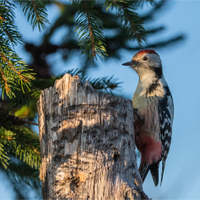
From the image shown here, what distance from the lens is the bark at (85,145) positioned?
1688 millimetres

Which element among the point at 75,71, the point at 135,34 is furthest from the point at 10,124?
the point at 135,34

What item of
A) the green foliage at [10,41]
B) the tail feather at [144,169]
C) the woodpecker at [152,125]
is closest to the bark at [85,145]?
the green foliage at [10,41]

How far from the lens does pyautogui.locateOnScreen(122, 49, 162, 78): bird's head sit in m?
3.30

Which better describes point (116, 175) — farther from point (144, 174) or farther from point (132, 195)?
point (144, 174)

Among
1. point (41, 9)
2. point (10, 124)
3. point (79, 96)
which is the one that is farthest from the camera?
point (10, 124)

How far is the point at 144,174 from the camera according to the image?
291cm

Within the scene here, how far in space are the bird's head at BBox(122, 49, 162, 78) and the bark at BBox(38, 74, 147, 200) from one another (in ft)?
4.67

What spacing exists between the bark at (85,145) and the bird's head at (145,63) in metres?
1.42

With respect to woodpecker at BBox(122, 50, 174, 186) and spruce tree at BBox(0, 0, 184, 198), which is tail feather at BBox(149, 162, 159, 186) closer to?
woodpecker at BBox(122, 50, 174, 186)

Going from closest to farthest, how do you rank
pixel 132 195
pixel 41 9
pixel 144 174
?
pixel 132 195
pixel 41 9
pixel 144 174

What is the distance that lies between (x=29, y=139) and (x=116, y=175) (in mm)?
913

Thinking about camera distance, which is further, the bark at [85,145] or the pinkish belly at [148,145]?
the pinkish belly at [148,145]

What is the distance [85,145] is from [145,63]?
6.08 feet

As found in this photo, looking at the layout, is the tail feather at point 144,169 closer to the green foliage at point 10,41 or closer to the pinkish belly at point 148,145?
the pinkish belly at point 148,145
